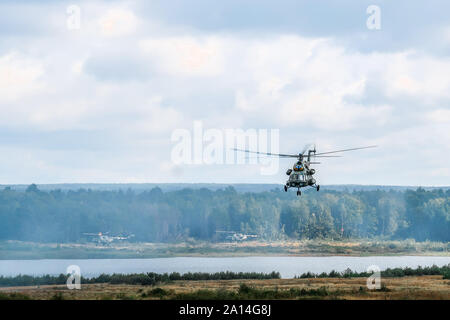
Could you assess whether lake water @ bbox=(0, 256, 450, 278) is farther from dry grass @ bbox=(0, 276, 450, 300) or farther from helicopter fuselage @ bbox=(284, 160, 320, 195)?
helicopter fuselage @ bbox=(284, 160, 320, 195)

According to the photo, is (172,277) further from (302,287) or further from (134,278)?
(302,287)

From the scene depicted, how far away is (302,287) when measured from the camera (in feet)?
280

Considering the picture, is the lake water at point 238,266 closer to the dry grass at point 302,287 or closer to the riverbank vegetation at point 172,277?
the riverbank vegetation at point 172,277

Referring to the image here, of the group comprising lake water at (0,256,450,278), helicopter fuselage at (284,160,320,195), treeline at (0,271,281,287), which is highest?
helicopter fuselage at (284,160,320,195)

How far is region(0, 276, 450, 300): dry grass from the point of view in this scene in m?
74.8

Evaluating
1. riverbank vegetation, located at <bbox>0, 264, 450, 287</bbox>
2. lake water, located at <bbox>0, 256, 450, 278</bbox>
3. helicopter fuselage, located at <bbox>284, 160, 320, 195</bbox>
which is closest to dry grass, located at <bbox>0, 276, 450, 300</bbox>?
riverbank vegetation, located at <bbox>0, 264, 450, 287</bbox>

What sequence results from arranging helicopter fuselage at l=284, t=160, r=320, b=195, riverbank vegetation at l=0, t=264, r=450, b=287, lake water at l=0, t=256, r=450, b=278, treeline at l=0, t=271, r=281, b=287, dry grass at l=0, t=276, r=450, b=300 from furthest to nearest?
lake water at l=0, t=256, r=450, b=278
riverbank vegetation at l=0, t=264, r=450, b=287
treeline at l=0, t=271, r=281, b=287
helicopter fuselage at l=284, t=160, r=320, b=195
dry grass at l=0, t=276, r=450, b=300

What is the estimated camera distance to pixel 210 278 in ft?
346

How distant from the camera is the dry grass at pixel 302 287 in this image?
74.8m

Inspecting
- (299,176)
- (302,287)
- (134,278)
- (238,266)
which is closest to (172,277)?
(134,278)

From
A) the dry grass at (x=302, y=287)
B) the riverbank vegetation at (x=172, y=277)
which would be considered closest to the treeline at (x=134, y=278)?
the riverbank vegetation at (x=172, y=277)
